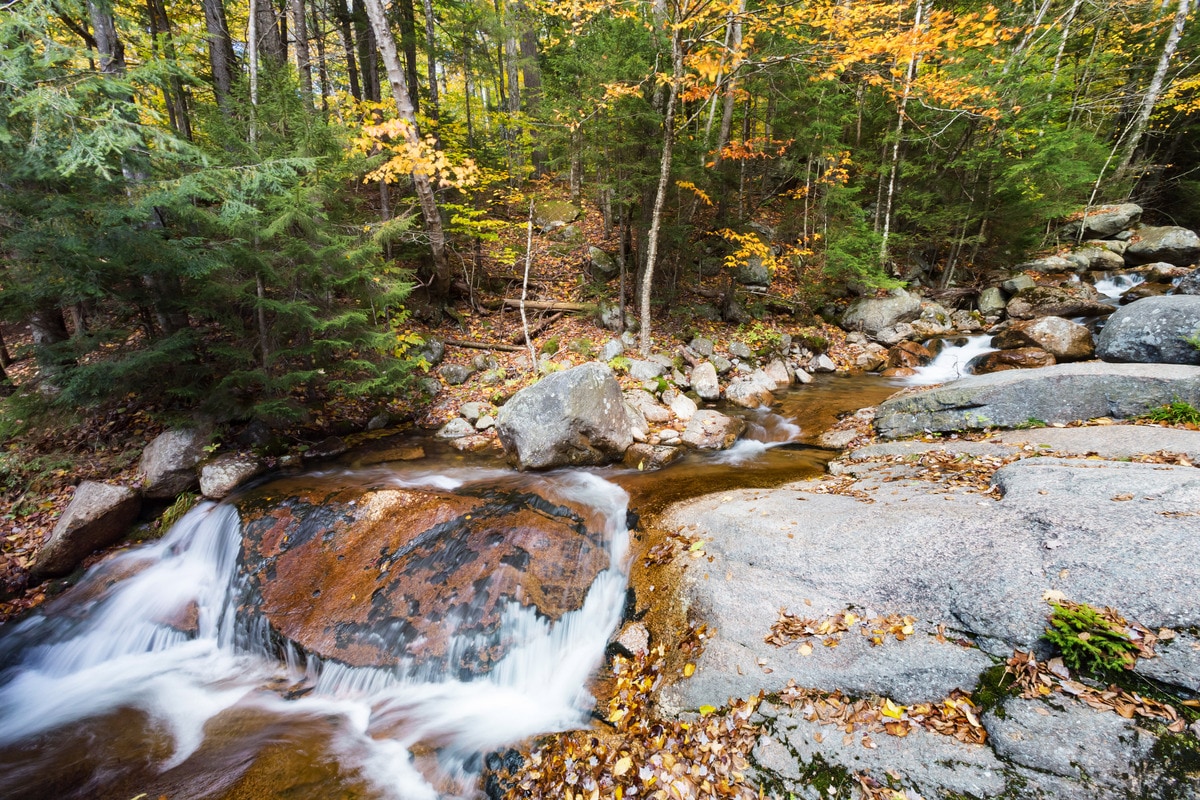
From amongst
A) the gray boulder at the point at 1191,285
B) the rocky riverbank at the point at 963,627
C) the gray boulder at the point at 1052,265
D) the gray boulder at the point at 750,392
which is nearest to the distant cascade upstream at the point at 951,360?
the gray boulder at the point at 1191,285

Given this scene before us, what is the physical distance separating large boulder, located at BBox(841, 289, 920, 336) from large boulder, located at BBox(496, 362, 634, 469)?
990 centimetres

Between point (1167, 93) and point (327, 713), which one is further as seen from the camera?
point (1167, 93)

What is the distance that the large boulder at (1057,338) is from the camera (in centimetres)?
961

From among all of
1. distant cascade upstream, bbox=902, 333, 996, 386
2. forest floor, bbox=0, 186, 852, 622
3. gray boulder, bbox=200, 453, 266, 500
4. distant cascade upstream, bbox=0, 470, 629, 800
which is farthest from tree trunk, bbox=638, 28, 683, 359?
gray boulder, bbox=200, 453, 266, 500

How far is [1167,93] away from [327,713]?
28.4 meters

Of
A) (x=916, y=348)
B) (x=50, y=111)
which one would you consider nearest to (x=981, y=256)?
(x=916, y=348)

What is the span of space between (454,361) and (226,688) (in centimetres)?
724

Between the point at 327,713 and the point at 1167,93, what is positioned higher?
the point at 1167,93

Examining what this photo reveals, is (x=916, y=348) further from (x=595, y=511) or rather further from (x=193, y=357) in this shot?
(x=193, y=357)

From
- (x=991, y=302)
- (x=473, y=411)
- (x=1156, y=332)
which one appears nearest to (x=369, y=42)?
(x=473, y=411)

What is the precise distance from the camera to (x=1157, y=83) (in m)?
14.7

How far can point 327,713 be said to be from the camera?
419 centimetres

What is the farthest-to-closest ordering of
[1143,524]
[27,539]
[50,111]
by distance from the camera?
[27,539]
[50,111]
[1143,524]

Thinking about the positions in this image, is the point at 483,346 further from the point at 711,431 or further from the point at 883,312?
the point at 883,312
